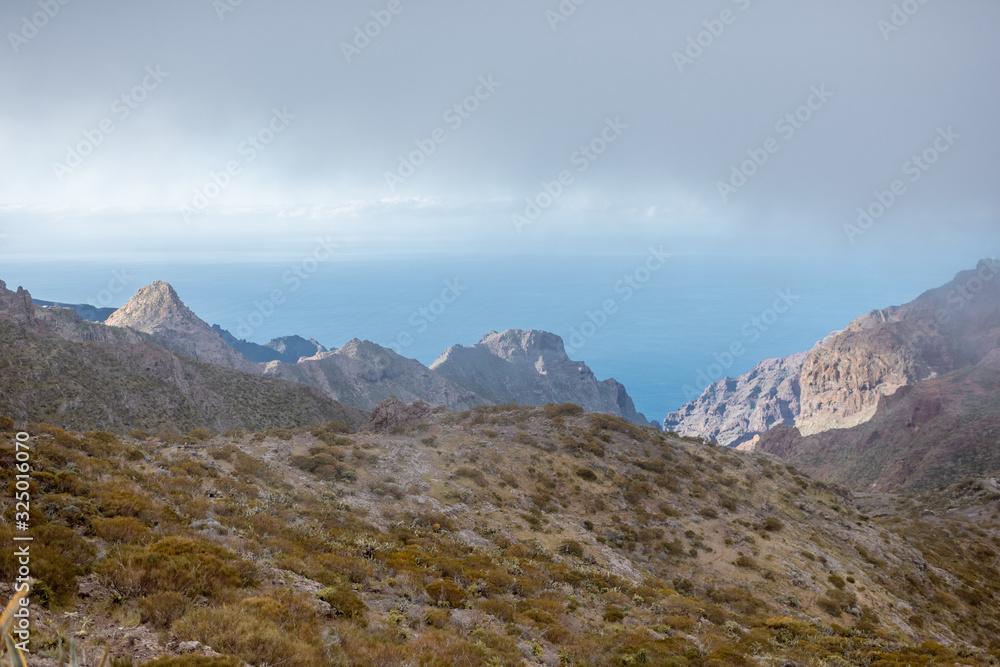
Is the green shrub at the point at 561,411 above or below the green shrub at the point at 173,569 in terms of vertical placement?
above

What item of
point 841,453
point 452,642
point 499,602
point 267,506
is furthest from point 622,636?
point 841,453

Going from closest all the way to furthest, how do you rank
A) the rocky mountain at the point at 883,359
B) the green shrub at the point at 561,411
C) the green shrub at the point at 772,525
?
the green shrub at the point at 772,525
the green shrub at the point at 561,411
the rocky mountain at the point at 883,359

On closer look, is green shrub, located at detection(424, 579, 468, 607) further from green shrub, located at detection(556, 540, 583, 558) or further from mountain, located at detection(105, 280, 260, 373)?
mountain, located at detection(105, 280, 260, 373)

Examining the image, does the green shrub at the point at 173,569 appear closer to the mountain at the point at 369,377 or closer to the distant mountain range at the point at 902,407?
the distant mountain range at the point at 902,407

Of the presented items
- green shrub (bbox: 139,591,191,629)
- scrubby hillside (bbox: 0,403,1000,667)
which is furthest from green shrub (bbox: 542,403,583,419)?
green shrub (bbox: 139,591,191,629)

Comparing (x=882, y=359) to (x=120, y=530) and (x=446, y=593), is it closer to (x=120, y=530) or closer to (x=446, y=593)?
(x=446, y=593)

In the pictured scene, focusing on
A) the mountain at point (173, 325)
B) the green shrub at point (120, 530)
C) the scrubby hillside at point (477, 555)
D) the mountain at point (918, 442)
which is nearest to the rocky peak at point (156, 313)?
the mountain at point (173, 325)

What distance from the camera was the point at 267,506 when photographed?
20.0 m

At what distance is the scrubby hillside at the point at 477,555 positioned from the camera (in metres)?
10.0

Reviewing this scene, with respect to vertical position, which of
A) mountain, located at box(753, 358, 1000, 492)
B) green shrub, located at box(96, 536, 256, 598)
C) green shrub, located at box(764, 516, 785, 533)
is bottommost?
green shrub, located at box(96, 536, 256, 598)

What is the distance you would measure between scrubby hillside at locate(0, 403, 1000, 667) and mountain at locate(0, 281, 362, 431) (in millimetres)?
32908

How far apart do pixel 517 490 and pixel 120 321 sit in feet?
487

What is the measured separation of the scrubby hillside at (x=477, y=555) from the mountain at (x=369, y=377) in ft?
296

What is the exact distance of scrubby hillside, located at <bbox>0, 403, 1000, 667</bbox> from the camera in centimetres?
1000
